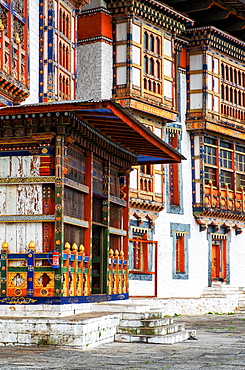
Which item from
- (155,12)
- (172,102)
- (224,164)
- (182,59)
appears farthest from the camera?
(224,164)

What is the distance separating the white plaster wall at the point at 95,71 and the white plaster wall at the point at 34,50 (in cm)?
603

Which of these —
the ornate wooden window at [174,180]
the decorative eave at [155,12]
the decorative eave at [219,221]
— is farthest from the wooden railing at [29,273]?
the decorative eave at [219,221]

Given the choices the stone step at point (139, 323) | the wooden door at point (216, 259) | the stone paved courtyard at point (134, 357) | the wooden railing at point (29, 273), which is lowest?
the stone paved courtyard at point (134, 357)

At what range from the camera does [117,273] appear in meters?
17.8

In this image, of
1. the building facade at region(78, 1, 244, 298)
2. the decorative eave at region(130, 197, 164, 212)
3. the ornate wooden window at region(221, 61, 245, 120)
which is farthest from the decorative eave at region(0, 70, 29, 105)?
the ornate wooden window at region(221, 61, 245, 120)

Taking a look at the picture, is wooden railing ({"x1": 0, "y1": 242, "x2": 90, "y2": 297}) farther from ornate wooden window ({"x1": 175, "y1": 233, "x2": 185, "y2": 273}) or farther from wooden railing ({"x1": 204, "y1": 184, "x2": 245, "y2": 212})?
wooden railing ({"x1": 204, "y1": 184, "x2": 245, "y2": 212})

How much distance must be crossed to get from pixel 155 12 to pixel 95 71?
3.16m

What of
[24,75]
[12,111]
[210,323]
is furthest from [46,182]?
[210,323]

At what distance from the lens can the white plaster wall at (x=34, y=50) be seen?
18531 mm

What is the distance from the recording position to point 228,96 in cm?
3028

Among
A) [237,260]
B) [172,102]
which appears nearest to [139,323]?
[172,102]

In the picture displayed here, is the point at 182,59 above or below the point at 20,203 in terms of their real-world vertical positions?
above

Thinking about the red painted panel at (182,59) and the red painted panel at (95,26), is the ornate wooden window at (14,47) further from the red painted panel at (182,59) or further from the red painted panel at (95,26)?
the red painted panel at (182,59)

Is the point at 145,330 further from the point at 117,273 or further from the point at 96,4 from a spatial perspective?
the point at 96,4
